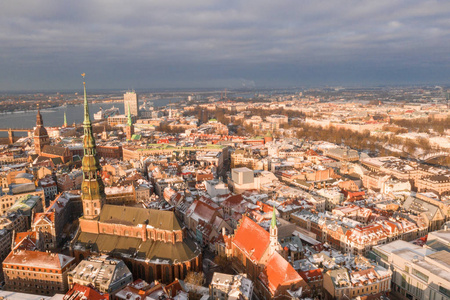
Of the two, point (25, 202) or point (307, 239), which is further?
point (25, 202)

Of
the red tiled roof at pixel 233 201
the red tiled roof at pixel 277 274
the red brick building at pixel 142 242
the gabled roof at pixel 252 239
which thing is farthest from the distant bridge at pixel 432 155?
the red brick building at pixel 142 242

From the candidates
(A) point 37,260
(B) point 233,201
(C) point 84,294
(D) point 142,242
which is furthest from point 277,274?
(A) point 37,260

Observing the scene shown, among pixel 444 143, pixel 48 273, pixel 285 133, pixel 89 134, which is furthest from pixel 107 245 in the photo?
pixel 285 133

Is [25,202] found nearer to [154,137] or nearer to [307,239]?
[307,239]

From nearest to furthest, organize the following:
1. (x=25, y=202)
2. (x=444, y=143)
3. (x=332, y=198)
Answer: (x=25, y=202)
(x=332, y=198)
(x=444, y=143)

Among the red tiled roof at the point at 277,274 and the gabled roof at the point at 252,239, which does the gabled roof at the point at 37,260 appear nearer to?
the gabled roof at the point at 252,239

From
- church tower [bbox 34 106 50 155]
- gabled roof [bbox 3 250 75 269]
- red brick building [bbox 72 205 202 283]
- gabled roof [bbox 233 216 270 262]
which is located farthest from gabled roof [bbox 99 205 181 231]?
church tower [bbox 34 106 50 155]

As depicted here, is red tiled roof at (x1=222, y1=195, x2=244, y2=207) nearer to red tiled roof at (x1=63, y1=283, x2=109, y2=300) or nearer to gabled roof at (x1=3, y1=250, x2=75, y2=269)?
gabled roof at (x1=3, y1=250, x2=75, y2=269)

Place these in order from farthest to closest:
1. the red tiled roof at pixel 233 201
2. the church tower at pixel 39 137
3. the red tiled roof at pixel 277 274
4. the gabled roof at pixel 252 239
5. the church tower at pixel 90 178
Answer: the church tower at pixel 39 137 < the red tiled roof at pixel 233 201 < the church tower at pixel 90 178 < the gabled roof at pixel 252 239 < the red tiled roof at pixel 277 274
